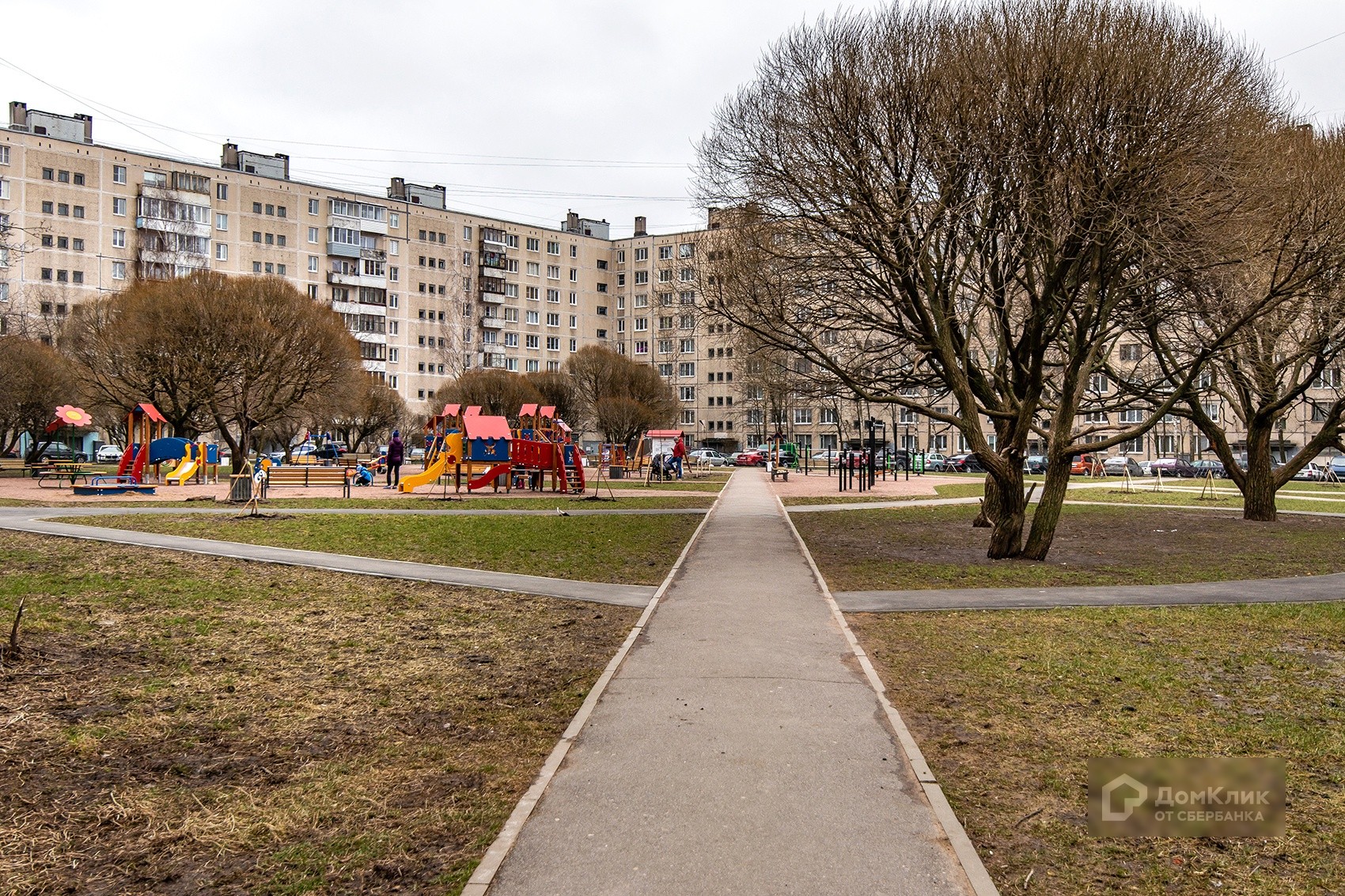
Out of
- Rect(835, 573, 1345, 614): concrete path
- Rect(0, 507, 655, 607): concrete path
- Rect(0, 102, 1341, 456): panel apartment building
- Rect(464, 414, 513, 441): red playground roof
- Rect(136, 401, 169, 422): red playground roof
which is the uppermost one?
Rect(0, 102, 1341, 456): panel apartment building

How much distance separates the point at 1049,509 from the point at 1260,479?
44.5 feet

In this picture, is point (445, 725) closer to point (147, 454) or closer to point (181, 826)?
point (181, 826)

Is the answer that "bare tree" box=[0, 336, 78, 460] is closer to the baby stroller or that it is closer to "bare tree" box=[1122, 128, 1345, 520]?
the baby stroller

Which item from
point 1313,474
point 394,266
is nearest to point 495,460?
point 1313,474

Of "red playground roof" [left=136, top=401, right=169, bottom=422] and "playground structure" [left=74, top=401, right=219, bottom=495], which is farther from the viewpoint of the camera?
"red playground roof" [left=136, top=401, right=169, bottom=422]

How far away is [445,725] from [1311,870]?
4841 mm

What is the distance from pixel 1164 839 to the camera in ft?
15.5

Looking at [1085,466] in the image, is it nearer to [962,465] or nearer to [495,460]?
[962,465]

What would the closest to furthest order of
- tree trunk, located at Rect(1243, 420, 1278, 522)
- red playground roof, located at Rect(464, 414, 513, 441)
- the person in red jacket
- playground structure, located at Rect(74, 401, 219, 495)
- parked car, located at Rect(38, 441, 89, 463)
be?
1. tree trunk, located at Rect(1243, 420, 1278, 522)
2. red playground roof, located at Rect(464, 414, 513, 441)
3. playground structure, located at Rect(74, 401, 219, 495)
4. the person in red jacket
5. parked car, located at Rect(38, 441, 89, 463)

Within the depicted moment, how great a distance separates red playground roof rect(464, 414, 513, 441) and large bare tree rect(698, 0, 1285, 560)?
17898 mm

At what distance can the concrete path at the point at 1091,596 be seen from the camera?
1177 cm

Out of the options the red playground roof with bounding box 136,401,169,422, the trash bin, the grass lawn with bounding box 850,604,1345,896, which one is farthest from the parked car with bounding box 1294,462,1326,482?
the red playground roof with bounding box 136,401,169,422

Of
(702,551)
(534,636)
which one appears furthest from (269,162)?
(534,636)

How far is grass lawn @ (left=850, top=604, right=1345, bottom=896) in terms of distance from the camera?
4.41 meters
